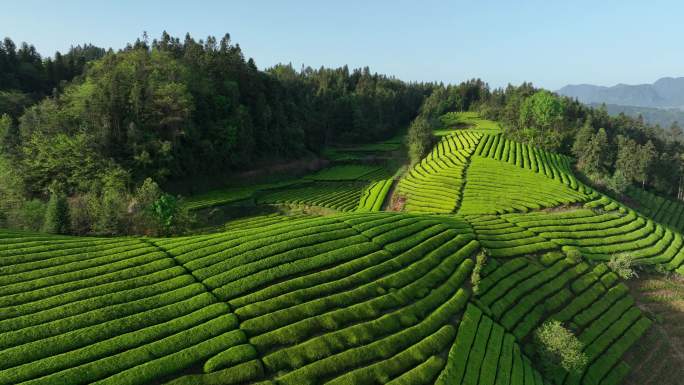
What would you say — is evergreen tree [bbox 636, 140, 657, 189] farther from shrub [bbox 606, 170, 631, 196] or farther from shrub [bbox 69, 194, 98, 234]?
shrub [bbox 69, 194, 98, 234]

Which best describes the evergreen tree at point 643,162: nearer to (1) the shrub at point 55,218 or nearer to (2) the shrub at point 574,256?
(2) the shrub at point 574,256

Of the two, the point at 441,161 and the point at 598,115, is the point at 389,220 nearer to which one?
the point at 441,161

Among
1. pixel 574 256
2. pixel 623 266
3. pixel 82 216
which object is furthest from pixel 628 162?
pixel 82 216

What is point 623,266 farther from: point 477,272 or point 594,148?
point 594,148

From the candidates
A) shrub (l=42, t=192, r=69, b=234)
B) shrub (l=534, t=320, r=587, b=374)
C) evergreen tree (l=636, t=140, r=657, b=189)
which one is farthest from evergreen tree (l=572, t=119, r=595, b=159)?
shrub (l=42, t=192, r=69, b=234)

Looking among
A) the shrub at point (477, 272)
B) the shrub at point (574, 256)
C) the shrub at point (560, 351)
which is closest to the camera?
the shrub at point (560, 351)

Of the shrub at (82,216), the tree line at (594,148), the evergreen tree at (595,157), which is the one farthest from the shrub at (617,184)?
the shrub at (82,216)

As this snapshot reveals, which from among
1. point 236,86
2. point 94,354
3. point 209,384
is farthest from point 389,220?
point 236,86
